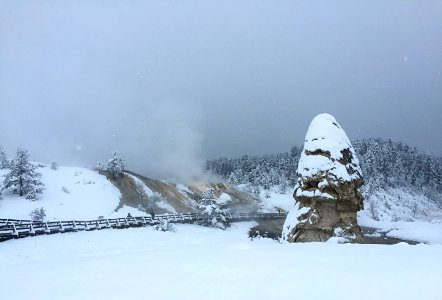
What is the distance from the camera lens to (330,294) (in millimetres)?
6801

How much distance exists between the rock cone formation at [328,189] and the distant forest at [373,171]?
76.5m

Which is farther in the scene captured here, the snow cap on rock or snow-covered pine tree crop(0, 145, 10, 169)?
snow-covered pine tree crop(0, 145, 10, 169)

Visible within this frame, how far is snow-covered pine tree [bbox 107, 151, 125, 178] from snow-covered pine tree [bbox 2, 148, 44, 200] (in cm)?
1789

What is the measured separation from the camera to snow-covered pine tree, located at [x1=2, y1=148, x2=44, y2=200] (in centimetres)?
4397

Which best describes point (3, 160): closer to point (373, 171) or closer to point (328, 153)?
point (328, 153)

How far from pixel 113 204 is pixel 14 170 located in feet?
41.9

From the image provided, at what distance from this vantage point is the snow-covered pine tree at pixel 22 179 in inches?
1731

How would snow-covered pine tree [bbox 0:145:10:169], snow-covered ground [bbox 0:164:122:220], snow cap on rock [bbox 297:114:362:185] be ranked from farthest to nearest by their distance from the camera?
1. snow-covered pine tree [bbox 0:145:10:169]
2. snow-covered ground [bbox 0:164:122:220]
3. snow cap on rock [bbox 297:114:362:185]

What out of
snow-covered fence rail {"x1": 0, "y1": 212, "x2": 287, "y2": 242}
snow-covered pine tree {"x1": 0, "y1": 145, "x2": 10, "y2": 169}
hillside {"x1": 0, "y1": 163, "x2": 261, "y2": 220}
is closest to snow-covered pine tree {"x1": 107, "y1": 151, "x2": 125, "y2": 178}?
hillside {"x1": 0, "y1": 163, "x2": 261, "y2": 220}

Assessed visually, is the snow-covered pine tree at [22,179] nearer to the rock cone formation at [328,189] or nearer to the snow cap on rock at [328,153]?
the rock cone formation at [328,189]

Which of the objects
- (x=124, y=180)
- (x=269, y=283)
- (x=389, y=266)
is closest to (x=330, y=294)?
(x=269, y=283)

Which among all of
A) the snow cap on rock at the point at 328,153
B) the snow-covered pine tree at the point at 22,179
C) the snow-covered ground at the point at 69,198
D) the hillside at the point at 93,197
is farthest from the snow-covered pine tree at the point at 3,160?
the snow cap on rock at the point at 328,153

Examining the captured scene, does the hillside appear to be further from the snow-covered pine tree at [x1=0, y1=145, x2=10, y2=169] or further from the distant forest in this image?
the distant forest

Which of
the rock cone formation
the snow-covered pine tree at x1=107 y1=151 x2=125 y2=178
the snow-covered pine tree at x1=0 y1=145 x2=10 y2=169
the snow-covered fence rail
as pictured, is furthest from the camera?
the snow-covered pine tree at x1=107 y1=151 x2=125 y2=178
